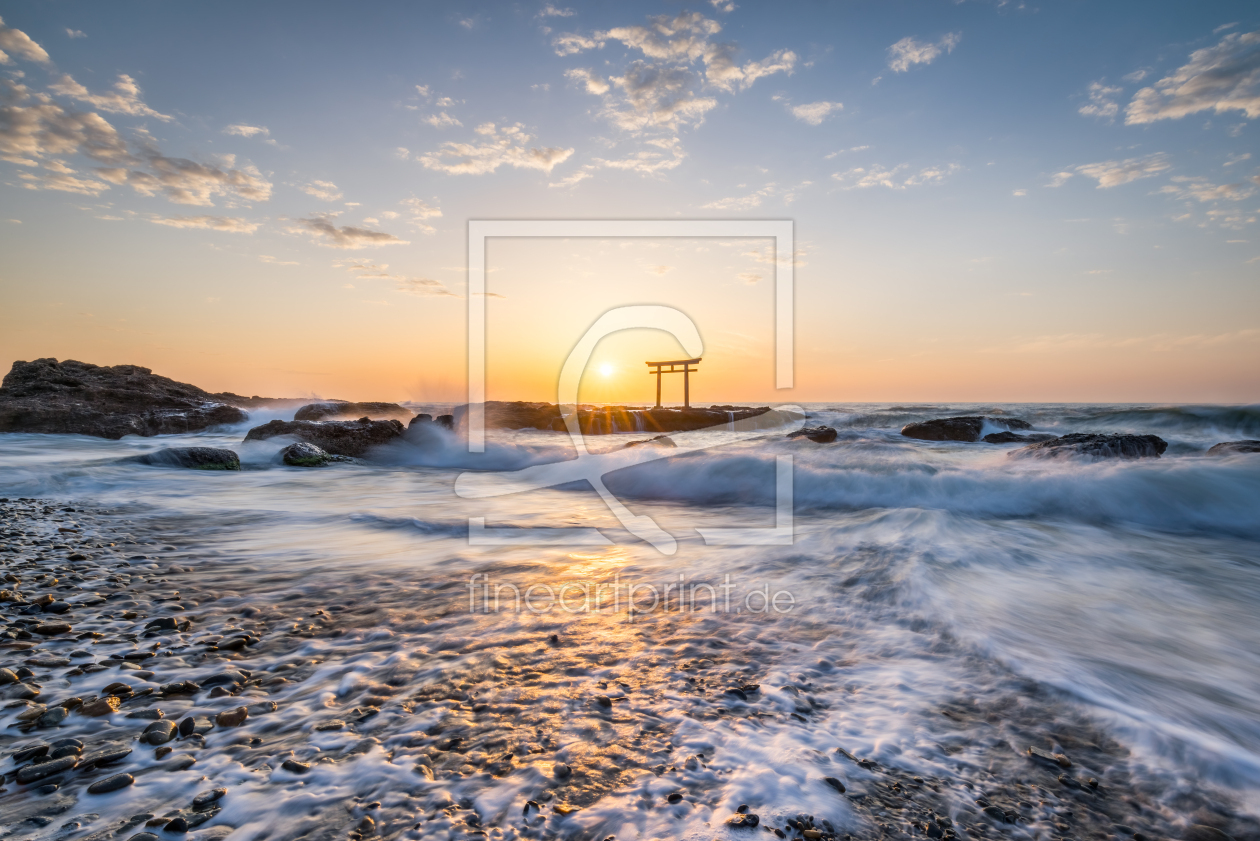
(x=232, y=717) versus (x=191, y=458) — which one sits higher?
(x=191, y=458)

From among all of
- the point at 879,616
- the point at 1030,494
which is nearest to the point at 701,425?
the point at 1030,494

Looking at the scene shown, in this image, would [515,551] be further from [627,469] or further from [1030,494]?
[1030,494]

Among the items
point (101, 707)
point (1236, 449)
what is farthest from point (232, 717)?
point (1236, 449)

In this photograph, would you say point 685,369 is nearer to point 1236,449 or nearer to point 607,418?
point 607,418

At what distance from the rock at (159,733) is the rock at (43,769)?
0.62 feet

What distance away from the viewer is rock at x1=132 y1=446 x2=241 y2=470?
32.6ft

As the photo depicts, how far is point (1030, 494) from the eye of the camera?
815cm

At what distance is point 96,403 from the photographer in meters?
16.8

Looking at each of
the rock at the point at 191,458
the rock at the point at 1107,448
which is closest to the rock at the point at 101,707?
the rock at the point at 191,458

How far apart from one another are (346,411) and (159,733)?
83.6 feet

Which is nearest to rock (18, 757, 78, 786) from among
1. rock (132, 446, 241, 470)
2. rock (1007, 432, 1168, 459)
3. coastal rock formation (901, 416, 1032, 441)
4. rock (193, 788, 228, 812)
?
rock (193, 788, 228, 812)

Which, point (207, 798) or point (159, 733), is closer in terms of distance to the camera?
point (207, 798)

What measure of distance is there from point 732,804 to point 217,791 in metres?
1.72

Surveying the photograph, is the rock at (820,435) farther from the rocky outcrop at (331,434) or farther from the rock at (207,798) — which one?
the rock at (207,798)
